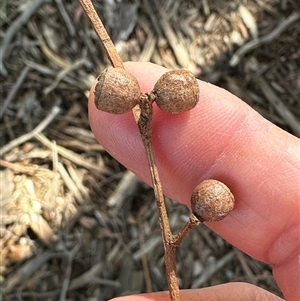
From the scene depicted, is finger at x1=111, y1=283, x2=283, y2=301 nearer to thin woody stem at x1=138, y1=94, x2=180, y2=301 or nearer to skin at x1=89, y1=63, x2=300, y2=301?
skin at x1=89, y1=63, x2=300, y2=301

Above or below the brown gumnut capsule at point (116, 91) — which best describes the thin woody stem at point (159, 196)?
below

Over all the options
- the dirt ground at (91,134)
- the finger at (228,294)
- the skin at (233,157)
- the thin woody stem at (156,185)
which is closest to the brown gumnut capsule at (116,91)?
the thin woody stem at (156,185)

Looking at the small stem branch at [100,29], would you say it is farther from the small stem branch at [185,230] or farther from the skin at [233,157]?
the small stem branch at [185,230]

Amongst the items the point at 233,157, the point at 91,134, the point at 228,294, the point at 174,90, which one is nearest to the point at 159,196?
the point at 174,90

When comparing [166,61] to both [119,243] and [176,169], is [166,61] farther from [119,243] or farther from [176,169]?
[176,169]

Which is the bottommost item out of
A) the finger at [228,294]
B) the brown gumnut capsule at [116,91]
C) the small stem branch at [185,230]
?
the finger at [228,294]

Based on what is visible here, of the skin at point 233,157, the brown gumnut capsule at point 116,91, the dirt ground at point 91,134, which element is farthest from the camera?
the dirt ground at point 91,134

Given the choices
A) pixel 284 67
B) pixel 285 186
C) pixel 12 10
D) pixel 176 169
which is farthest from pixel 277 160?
pixel 12 10
